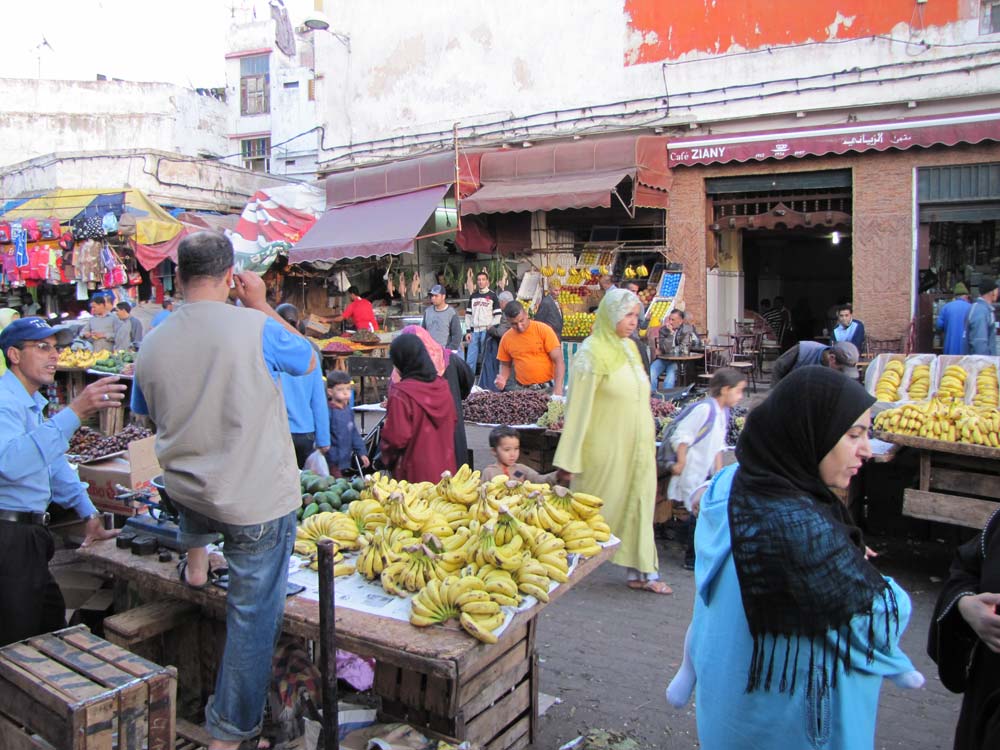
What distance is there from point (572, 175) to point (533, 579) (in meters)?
13.0

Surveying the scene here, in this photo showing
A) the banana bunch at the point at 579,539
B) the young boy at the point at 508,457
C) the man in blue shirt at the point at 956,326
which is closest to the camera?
the banana bunch at the point at 579,539

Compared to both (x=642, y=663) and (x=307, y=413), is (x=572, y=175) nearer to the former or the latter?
(x=307, y=413)

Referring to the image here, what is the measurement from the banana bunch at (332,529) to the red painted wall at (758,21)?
1338cm

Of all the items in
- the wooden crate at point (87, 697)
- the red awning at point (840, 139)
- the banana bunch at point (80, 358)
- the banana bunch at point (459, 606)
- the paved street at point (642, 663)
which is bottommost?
the paved street at point (642, 663)

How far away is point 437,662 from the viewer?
271 centimetres

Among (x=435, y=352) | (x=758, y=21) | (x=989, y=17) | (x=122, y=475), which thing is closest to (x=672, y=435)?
(x=435, y=352)

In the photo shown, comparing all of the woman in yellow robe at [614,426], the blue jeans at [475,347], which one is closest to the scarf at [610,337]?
the woman in yellow robe at [614,426]

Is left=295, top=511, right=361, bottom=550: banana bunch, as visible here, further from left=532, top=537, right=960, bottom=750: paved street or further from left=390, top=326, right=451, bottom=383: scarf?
left=390, top=326, right=451, bottom=383: scarf

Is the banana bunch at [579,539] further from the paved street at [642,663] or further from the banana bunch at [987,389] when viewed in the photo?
the banana bunch at [987,389]

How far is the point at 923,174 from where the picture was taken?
42.1 ft

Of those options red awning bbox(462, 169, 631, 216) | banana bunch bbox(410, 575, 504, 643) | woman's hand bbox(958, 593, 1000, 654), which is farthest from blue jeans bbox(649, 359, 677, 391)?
woman's hand bbox(958, 593, 1000, 654)

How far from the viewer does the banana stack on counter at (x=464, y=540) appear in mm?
3055

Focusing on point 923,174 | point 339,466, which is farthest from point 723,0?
point 339,466

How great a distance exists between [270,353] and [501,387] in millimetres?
5438
